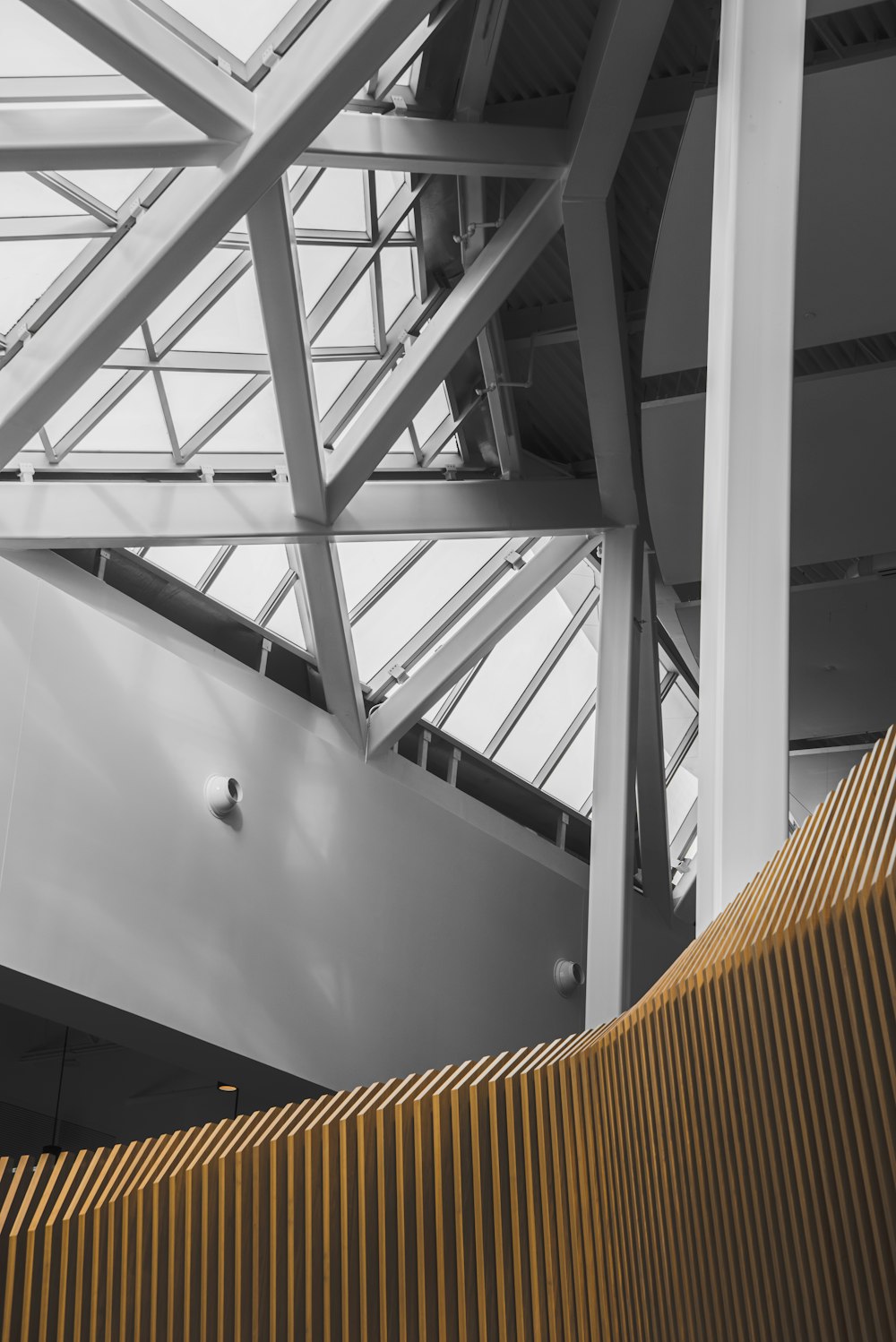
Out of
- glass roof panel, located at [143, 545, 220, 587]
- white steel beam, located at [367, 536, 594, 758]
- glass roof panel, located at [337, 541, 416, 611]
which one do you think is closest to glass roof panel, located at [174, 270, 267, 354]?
glass roof panel, located at [143, 545, 220, 587]

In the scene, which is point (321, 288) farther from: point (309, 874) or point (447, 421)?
point (309, 874)

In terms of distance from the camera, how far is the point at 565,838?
26.5m

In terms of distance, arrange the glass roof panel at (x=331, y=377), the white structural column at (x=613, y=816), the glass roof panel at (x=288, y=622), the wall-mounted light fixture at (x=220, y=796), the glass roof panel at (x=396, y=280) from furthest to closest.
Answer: the glass roof panel at (x=288, y=622), the white structural column at (x=613, y=816), the glass roof panel at (x=331, y=377), the wall-mounted light fixture at (x=220, y=796), the glass roof panel at (x=396, y=280)

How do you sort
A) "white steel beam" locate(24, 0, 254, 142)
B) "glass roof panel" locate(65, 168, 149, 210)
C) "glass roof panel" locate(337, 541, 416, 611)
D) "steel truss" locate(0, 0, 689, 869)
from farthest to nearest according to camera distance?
"glass roof panel" locate(337, 541, 416, 611) → "glass roof panel" locate(65, 168, 149, 210) → "steel truss" locate(0, 0, 689, 869) → "white steel beam" locate(24, 0, 254, 142)

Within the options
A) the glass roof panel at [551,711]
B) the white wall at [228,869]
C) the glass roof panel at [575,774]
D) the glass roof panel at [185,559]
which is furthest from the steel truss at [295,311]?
the glass roof panel at [575,774]

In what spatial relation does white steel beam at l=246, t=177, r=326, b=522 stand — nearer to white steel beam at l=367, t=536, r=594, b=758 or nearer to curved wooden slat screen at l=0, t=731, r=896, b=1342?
white steel beam at l=367, t=536, r=594, b=758

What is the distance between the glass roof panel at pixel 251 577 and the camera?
18859 millimetres

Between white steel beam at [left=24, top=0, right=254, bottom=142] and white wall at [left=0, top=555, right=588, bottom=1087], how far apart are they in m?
5.89

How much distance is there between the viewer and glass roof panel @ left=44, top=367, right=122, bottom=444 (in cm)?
1579

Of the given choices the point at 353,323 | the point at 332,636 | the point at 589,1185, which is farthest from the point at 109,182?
the point at 589,1185

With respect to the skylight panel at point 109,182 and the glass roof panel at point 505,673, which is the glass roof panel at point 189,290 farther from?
the glass roof panel at point 505,673

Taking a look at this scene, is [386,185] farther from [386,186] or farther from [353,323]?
[353,323]

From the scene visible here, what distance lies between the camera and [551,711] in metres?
25.2

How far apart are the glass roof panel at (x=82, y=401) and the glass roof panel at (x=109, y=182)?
8.43ft
